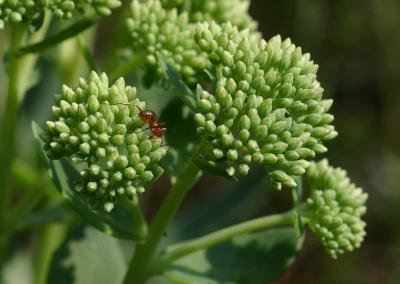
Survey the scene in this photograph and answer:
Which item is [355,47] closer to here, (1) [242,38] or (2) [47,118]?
(2) [47,118]

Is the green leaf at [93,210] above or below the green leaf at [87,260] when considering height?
above

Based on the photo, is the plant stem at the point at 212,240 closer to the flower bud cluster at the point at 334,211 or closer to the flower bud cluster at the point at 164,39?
the flower bud cluster at the point at 334,211

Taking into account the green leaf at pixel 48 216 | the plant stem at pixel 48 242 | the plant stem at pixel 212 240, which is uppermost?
the plant stem at pixel 212 240

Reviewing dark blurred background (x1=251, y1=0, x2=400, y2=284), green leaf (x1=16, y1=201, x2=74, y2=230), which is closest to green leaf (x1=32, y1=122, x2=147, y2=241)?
green leaf (x1=16, y1=201, x2=74, y2=230)

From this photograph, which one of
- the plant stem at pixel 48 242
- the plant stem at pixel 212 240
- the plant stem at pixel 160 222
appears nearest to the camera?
the plant stem at pixel 160 222

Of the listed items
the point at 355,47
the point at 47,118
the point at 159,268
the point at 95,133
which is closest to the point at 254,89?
the point at 95,133

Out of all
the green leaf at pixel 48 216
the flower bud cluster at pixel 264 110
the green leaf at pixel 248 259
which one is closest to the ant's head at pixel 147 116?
the flower bud cluster at pixel 264 110

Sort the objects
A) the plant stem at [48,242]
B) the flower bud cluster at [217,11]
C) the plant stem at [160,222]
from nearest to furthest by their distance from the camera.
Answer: the plant stem at [160,222] < the flower bud cluster at [217,11] < the plant stem at [48,242]
